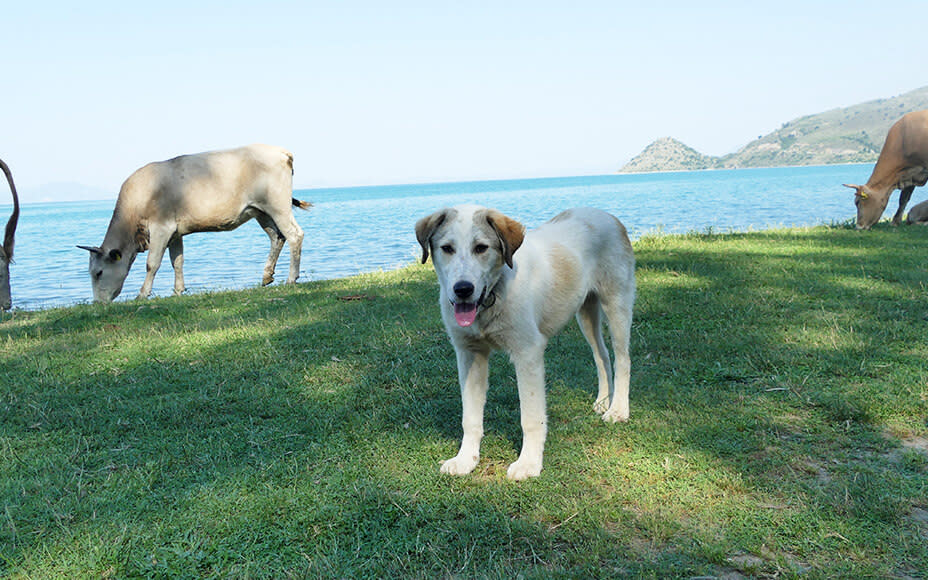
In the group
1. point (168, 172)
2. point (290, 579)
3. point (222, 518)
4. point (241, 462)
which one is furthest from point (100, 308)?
point (290, 579)

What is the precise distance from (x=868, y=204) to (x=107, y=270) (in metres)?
16.7

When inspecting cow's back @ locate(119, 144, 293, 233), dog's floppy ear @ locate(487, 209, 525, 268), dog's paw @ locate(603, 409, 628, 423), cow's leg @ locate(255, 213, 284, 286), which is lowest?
dog's paw @ locate(603, 409, 628, 423)

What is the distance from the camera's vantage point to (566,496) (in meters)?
3.70

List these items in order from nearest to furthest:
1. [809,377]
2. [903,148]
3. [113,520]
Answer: [113,520] → [809,377] → [903,148]

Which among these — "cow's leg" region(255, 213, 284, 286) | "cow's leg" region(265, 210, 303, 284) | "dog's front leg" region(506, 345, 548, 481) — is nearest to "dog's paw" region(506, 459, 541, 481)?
"dog's front leg" region(506, 345, 548, 481)

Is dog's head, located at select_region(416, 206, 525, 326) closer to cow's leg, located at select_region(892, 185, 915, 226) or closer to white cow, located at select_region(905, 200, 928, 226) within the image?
white cow, located at select_region(905, 200, 928, 226)

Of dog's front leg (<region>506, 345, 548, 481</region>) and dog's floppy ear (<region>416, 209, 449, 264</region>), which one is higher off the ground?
dog's floppy ear (<region>416, 209, 449, 264</region>)

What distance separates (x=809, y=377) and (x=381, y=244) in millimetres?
24006

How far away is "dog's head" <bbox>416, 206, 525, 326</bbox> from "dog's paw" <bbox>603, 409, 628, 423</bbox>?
1608 millimetres

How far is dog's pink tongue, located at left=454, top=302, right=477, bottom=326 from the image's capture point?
363cm

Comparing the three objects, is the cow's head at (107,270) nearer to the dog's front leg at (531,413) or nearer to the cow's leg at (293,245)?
the cow's leg at (293,245)

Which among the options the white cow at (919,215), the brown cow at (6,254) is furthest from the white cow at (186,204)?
the white cow at (919,215)

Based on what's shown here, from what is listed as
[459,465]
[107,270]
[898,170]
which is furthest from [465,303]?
[898,170]

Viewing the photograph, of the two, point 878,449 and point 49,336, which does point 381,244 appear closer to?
point 49,336
